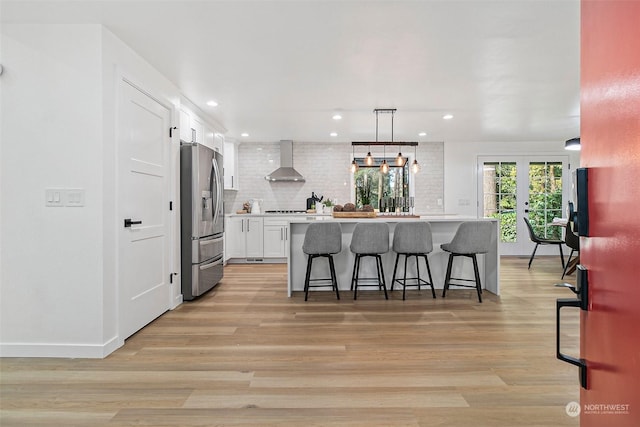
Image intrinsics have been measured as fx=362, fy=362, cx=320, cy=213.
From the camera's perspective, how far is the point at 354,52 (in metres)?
3.03

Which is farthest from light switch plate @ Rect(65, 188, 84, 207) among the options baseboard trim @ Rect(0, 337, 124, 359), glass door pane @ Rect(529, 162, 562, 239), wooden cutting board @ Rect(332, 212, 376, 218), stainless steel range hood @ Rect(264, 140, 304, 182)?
glass door pane @ Rect(529, 162, 562, 239)

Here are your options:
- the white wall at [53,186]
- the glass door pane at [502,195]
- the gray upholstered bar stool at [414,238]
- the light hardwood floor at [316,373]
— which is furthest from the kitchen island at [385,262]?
the glass door pane at [502,195]

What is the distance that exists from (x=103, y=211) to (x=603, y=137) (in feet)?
9.26

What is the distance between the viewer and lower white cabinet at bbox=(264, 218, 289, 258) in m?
6.68

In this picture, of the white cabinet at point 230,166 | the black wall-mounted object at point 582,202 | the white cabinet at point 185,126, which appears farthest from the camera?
the white cabinet at point 230,166

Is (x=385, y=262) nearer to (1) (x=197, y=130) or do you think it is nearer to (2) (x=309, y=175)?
(1) (x=197, y=130)

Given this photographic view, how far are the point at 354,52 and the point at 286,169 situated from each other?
4.19 m

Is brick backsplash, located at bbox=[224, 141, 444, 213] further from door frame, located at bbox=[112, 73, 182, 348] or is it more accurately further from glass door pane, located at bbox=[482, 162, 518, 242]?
door frame, located at bbox=[112, 73, 182, 348]

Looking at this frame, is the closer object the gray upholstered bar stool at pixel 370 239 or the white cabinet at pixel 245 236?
the gray upholstered bar stool at pixel 370 239

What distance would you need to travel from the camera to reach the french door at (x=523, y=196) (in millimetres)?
7246

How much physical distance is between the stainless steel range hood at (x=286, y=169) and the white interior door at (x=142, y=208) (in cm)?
337

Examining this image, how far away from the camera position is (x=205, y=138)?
5.25 metres

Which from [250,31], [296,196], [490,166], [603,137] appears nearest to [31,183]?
[250,31]

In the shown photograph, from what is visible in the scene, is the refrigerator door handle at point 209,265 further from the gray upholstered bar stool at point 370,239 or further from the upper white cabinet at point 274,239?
the upper white cabinet at point 274,239
